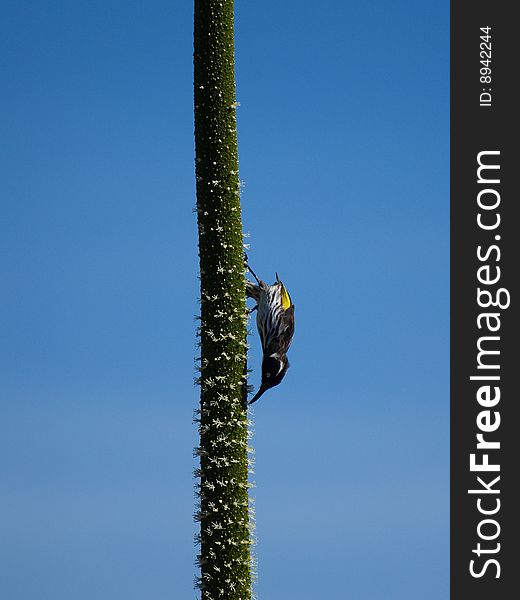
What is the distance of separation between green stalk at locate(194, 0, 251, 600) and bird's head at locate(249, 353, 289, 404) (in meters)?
0.22

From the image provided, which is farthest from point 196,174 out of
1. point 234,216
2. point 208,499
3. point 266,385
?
point 208,499

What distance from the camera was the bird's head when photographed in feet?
31.3

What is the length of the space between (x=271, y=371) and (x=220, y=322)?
699 millimetres

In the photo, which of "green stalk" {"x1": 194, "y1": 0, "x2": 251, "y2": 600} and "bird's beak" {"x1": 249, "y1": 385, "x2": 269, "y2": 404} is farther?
"bird's beak" {"x1": 249, "y1": 385, "x2": 269, "y2": 404}

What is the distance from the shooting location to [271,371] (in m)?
9.56

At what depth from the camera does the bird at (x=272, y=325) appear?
9.58 meters

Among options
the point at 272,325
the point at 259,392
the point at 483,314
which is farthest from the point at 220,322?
the point at 483,314

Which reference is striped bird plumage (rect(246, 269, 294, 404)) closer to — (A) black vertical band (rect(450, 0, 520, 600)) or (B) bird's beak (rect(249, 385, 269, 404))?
(B) bird's beak (rect(249, 385, 269, 404))

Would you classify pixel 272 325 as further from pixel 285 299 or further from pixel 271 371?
pixel 271 371

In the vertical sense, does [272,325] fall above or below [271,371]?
above

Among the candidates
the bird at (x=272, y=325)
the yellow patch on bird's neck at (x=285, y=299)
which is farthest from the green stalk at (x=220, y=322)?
the yellow patch on bird's neck at (x=285, y=299)

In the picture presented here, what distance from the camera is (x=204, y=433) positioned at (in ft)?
30.4

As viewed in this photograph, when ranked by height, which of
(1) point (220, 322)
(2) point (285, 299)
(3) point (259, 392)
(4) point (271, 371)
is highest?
(2) point (285, 299)

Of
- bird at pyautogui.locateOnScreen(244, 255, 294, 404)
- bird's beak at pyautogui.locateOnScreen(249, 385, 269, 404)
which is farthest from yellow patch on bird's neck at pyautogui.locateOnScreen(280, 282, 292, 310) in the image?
bird's beak at pyautogui.locateOnScreen(249, 385, 269, 404)
